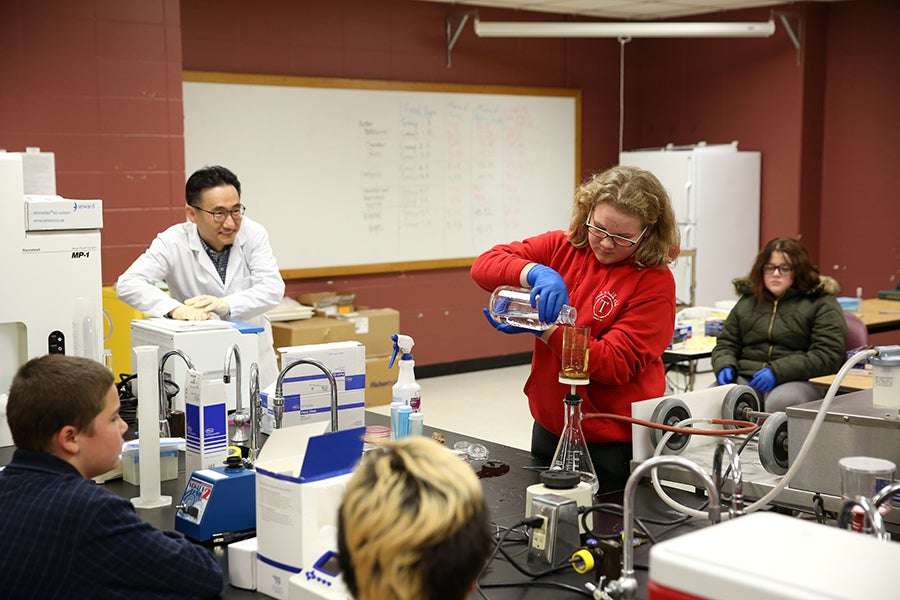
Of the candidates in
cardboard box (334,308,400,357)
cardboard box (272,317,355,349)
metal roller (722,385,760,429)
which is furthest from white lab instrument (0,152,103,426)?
cardboard box (334,308,400,357)

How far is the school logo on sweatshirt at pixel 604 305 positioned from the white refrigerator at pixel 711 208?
4434mm

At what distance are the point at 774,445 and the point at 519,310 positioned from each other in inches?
30.5

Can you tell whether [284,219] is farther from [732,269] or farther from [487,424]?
[732,269]

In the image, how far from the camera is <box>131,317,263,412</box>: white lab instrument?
111 inches

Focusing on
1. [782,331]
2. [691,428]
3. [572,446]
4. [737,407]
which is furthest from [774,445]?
[782,331]

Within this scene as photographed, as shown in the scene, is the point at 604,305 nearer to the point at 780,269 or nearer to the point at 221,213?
the point at 221,213

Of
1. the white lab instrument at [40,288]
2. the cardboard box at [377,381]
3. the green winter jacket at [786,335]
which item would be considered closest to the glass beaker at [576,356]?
the white lab instrument at [40,288]

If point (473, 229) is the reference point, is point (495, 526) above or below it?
below

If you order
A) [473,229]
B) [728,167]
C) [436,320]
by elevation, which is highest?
[728,167]

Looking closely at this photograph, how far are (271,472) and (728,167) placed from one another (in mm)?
Answer: 5948

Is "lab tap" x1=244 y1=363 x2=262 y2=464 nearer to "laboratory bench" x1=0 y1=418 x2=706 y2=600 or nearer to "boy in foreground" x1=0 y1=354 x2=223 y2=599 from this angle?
"laboratory bench" x1=0 y1=418 x2=706 y2=600

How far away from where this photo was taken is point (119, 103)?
493 cm

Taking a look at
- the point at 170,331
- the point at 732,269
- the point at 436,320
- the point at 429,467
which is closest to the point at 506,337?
the point at 436,320

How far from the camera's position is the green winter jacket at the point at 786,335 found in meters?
4.45
